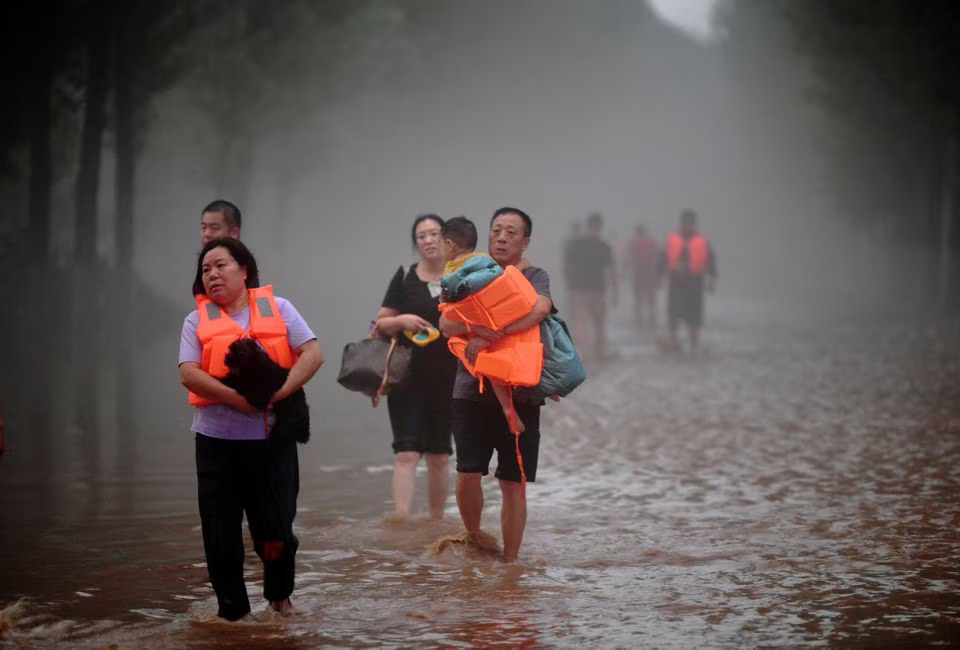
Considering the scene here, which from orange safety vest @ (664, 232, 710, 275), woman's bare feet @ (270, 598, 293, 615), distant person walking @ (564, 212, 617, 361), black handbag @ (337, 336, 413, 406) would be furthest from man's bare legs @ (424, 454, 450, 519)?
orange safety vest @ (664, 232, 710, 275)

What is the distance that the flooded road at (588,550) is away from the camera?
6684 mm

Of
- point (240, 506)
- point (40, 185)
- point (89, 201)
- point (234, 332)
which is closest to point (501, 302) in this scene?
point (234, 332)

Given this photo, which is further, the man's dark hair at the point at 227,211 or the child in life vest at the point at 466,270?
the man's dark hair at the point at 227,211

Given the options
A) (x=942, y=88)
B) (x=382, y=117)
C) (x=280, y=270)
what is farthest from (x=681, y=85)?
(x=942, y=88)

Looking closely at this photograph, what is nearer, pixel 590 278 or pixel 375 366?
pixel 375 366

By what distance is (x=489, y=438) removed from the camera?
793 cm

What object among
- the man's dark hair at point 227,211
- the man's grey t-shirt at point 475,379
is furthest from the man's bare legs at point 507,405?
the man's dark hair at point 227,211

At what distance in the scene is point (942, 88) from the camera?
30.4m

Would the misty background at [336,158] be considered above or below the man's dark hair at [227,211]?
above

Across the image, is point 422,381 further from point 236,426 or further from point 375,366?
point 236,426

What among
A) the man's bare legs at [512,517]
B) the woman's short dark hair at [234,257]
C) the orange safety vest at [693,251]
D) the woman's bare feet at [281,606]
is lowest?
the woman's bare feet at [281,606]

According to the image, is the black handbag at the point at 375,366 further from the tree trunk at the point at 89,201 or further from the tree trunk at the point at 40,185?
the tree trunk at the point at 89,201

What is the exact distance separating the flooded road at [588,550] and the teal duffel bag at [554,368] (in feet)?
2.97

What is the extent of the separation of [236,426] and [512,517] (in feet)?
6.49
